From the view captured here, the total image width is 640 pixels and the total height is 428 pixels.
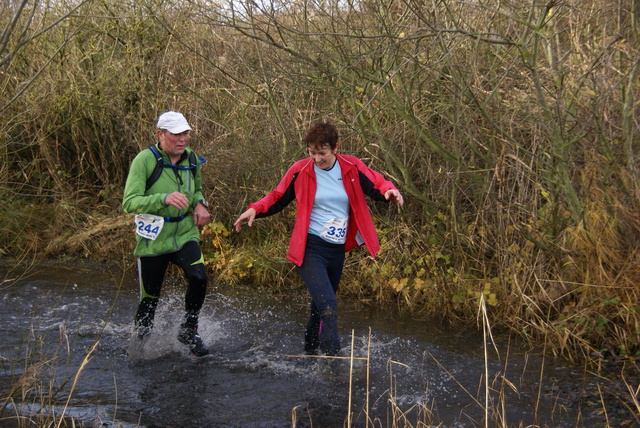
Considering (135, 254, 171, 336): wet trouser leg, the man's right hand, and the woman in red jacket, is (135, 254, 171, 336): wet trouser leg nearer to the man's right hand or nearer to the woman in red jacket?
the man's right hand

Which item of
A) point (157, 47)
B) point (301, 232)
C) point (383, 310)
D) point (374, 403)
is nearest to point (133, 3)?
point (157, 47)

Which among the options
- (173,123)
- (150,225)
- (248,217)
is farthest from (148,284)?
(173,123)

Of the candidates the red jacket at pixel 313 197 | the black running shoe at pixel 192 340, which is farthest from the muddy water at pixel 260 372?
the red jacket at pixel 313 197

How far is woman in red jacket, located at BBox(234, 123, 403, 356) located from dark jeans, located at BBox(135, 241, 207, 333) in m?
0.61

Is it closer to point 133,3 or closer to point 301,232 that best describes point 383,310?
point 301,232

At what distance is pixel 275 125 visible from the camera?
31.0ft

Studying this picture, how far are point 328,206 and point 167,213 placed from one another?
1.26 m

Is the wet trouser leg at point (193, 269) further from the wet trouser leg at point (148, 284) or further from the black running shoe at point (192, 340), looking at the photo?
the black running shoe at point (192, 340)

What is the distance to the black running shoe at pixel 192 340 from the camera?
6223 millimetres

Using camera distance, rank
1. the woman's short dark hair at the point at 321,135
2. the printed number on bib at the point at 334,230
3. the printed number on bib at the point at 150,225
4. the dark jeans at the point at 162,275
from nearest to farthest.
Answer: the woman's short dark hair at the point at 321,135, the printed number on bib at the point at 334,230, the printed number on bib at the point at 150,225, the dark jeans at the point at 162,275

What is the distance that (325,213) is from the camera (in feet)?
18.3

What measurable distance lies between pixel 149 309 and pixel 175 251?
57 cm

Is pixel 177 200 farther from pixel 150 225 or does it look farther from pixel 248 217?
pixel 248 217

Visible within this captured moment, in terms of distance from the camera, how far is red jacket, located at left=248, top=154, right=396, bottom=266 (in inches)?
219
